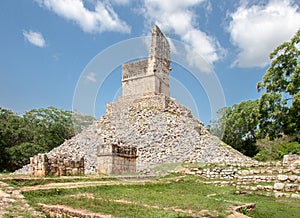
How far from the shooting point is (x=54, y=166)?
11.4m

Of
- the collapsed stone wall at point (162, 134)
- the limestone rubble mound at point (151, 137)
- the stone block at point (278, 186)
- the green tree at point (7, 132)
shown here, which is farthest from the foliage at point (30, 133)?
the stone block at point (278, 186)

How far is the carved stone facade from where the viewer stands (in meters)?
27.8

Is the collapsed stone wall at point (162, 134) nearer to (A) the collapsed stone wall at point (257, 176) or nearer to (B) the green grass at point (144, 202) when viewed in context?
(A) the collapsed stone wall at point (257, 176)

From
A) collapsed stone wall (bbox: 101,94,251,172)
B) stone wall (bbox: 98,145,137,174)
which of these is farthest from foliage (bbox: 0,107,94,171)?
stone wall (bbox: 98,145,137,174)

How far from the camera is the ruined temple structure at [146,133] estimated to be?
17.1 m

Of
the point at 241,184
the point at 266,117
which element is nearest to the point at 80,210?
the point at 241,184

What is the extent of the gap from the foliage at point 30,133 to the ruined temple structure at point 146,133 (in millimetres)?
5596

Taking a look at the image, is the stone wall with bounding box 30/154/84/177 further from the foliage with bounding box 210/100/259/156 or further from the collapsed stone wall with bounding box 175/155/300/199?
the foliage with bounding box 210/100/259/156

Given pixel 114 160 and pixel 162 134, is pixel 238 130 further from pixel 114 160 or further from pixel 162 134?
pixel 114 160

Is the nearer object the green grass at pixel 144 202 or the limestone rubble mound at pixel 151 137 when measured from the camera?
the green grass at pixel 144 202

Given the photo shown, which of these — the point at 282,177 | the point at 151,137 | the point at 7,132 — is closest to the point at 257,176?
the point at 282,177

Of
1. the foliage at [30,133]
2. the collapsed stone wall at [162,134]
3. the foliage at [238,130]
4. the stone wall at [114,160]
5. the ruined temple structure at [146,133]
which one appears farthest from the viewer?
the foliage at [238,130]

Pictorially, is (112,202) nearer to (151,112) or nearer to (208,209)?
(208,209)

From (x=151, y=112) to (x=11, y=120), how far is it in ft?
49.5
